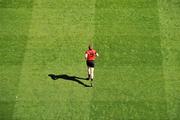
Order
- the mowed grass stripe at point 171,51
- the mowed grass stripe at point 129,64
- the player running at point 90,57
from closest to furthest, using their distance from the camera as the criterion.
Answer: the mowed grass stripe at point 129,64
the mowed grass stripe at point 171,51
the player running at point 90,57

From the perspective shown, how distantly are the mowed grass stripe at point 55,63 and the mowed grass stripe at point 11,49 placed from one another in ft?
1.03

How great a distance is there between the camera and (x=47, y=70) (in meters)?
18.7

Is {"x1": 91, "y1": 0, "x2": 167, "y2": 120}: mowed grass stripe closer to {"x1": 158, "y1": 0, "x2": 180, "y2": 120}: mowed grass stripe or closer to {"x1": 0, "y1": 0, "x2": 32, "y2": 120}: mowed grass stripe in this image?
{"x1": 158, "y1": 0, "x2": 180, "y2": 120}: mowed grass stripe

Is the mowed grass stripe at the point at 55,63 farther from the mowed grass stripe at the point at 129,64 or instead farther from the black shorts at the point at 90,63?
the black shorts at the point at 90,63

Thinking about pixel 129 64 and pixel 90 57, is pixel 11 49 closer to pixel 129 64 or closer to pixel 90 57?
pixel 90 57

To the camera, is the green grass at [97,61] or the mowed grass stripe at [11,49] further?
the mowed grass stripe at [11,49]

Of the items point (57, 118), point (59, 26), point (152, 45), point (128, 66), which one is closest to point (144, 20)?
point (152, 45)

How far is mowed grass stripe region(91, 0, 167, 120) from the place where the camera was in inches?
666

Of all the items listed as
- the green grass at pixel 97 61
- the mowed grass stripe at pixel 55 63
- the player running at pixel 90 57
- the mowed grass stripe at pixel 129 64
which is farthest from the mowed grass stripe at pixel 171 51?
the mowed grass stripe at pixel 55 63

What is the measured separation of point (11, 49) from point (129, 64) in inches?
241

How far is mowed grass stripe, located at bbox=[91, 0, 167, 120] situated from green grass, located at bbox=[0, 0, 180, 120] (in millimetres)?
44

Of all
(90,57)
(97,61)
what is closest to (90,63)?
(90,57)

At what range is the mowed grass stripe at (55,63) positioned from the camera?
17.0 m

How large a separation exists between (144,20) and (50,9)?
5.33 meters
